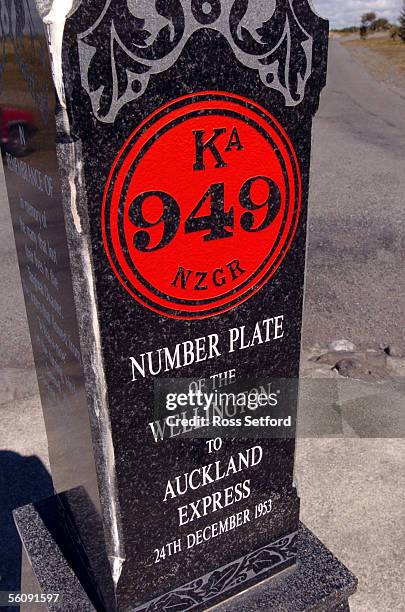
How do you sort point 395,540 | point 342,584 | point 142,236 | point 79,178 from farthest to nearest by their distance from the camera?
1. point 395,540
2. point 342,584
3. point 142,236
4. point 79,178

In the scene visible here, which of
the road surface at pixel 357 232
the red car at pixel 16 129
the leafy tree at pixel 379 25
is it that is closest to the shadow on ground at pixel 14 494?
the red car at pixel 16 129

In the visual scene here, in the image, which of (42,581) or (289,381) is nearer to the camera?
(289,381)

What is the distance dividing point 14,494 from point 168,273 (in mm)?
2281

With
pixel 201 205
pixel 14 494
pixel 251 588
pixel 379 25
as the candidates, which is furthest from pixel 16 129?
pixel 379 25

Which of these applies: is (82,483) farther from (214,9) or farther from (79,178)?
(214,9)

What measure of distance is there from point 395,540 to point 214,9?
2.79 meters

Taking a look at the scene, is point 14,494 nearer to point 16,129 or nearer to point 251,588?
point 251,588

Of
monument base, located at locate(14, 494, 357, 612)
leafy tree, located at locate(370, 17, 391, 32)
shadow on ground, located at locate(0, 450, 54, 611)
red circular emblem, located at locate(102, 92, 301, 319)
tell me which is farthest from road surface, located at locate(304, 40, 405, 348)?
leafy tree, located at locate(370, 17, 391, 32)

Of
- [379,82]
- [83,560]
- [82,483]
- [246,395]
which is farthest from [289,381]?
[379,82]

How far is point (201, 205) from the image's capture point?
1.97 meters

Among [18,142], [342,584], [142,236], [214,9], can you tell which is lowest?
[342,584]

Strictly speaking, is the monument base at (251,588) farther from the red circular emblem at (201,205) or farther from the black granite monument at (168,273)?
the red circular emblem at (201,205)

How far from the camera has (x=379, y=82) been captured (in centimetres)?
1991

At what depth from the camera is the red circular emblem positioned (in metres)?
1.82
